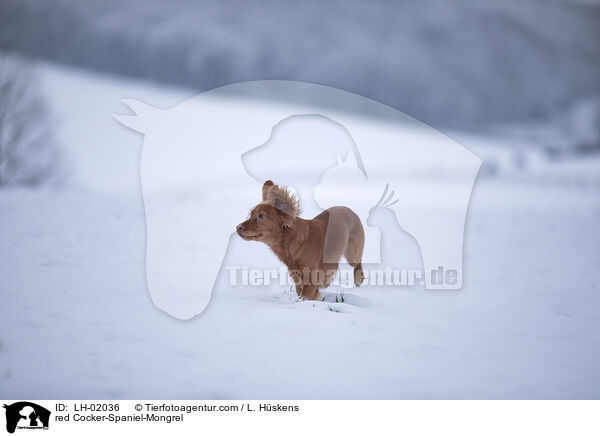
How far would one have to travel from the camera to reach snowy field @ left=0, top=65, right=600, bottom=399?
2.07 metres

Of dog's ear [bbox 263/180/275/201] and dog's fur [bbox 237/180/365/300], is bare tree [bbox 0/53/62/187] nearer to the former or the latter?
dog's ear [bbox 263/180/275/201]

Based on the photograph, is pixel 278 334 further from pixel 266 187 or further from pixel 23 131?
pixel 23 131

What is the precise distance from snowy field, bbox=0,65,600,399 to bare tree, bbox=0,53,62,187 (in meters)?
3.34

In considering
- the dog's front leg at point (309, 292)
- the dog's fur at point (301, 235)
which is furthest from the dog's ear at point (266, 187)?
the dog's front leg at point (309, 292)

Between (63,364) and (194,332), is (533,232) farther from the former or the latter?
(63,364)

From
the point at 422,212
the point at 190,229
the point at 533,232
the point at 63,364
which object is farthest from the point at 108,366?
the point at 533,232

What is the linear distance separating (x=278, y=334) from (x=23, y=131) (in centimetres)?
635

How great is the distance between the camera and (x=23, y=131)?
704 centimetres

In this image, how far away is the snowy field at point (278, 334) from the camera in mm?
2068

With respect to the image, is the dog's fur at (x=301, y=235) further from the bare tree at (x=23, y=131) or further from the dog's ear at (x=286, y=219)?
the bare tree at (x=23, y=131)
